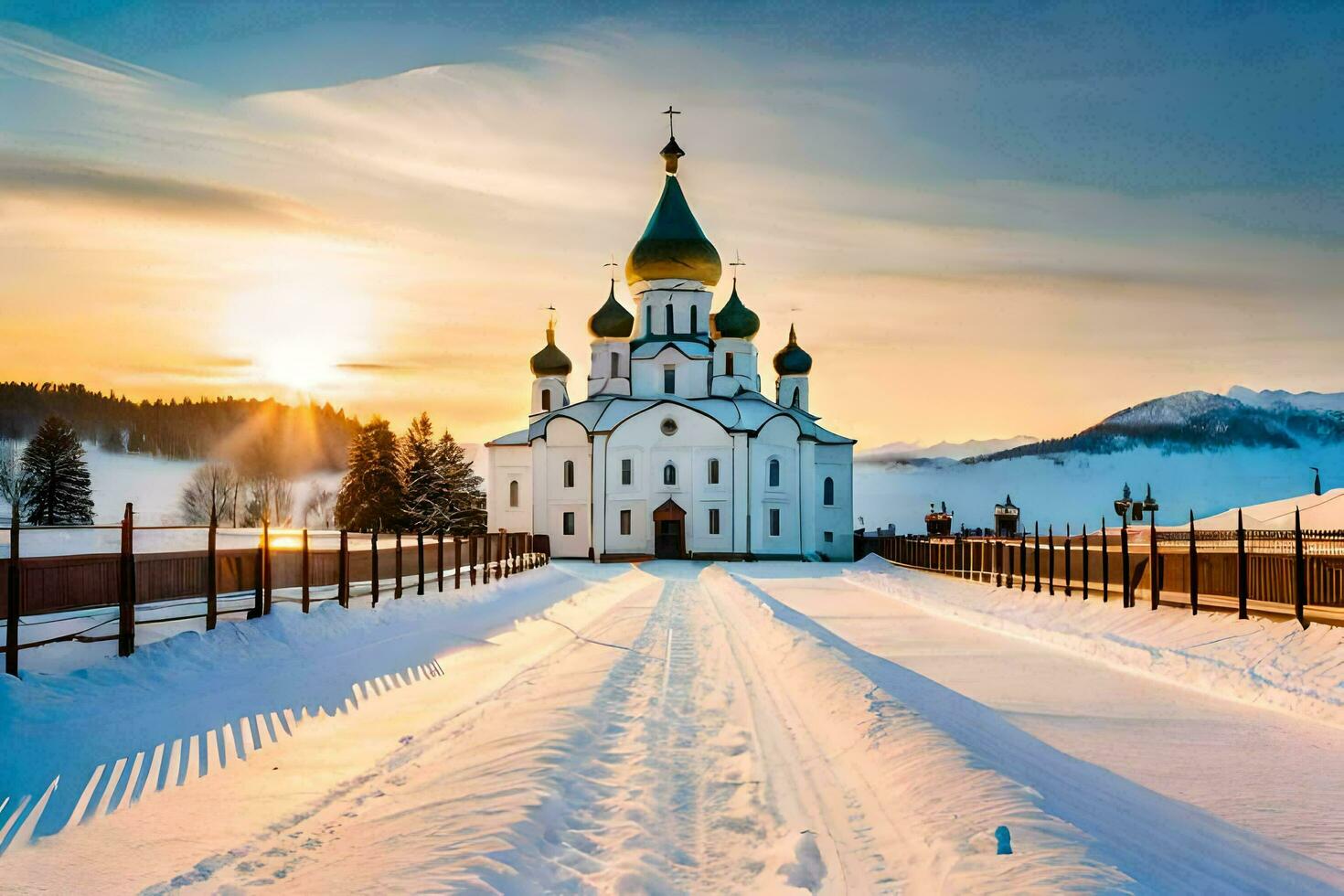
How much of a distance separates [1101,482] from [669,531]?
146 meters

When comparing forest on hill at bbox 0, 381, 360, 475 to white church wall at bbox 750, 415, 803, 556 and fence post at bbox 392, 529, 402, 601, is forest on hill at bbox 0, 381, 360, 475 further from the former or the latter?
fence post at bbox 392, 529, 402, 601

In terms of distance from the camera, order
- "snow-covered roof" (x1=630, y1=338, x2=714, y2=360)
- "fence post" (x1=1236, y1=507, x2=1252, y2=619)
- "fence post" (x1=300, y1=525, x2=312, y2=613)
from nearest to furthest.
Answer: "fence post" (x1=1236, y1=507, x2=1252, y2=619) → "fence post" (x1=300, y1=525, x2=312, y2=613) → "snow-covered roof" (x1=630, y1=338, x2=714, y2=360)

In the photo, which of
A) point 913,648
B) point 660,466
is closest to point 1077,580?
point 913,648

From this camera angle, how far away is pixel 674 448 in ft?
170

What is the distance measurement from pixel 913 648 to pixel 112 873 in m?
12.6

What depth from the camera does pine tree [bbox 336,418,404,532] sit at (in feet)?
209

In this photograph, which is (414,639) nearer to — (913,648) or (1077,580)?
(913,648)

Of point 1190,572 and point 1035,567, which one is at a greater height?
point 1190,572

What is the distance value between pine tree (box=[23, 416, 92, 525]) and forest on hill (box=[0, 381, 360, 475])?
4048 cm

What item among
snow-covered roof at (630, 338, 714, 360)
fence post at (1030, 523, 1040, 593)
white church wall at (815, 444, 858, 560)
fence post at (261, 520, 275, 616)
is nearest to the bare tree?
snow-covered roof at (630, 338, 714, 360)

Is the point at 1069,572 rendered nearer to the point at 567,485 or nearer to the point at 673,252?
the point at 567,485

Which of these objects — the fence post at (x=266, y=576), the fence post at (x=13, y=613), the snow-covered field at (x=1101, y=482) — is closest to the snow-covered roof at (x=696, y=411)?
the fence post at (x=266, y=576)

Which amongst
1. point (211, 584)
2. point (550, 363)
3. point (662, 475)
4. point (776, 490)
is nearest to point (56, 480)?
point (550, 363)

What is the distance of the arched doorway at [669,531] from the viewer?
2003 inches
